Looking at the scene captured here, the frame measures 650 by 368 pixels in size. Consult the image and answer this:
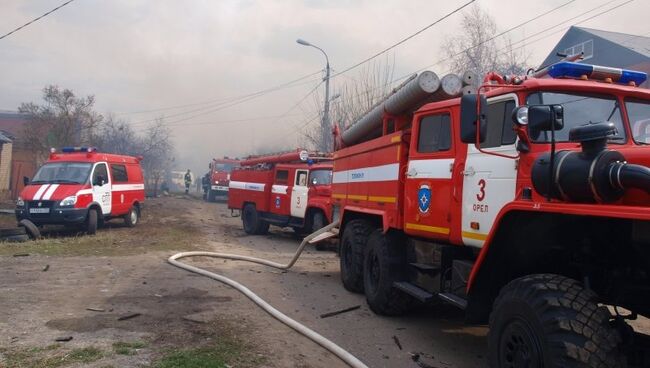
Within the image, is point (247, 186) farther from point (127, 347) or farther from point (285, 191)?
point (127, 347)

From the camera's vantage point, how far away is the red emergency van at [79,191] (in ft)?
45.0

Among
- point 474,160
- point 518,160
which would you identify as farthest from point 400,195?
point 518,160

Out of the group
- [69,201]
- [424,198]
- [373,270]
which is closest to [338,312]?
[373,270]

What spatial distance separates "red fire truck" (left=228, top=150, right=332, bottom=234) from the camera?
14.3 meters

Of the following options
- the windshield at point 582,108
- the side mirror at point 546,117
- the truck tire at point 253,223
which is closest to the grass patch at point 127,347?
the side mirror at point 546,117

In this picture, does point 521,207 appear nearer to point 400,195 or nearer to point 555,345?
point 555,345

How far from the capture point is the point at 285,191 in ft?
50.7

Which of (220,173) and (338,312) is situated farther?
(220,173)

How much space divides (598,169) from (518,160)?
1038 mm

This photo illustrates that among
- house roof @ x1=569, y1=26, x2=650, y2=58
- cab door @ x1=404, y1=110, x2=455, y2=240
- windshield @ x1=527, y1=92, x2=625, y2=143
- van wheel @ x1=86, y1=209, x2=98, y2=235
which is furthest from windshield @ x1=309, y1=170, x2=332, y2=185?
house roof @ x1=569, y1=26, x2=650, y2=58

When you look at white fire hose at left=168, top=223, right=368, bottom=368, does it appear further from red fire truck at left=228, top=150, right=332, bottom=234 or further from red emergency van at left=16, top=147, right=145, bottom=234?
red emergency van at left=16, top=147, right=145, bottom=234

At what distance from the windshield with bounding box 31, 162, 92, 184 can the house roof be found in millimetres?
23457

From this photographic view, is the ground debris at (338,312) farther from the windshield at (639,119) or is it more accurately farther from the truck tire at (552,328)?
the windshield at (639,119)

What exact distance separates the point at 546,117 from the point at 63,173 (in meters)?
13.8
